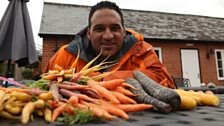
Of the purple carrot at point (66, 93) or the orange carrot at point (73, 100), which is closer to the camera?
the orange carrot at point (73, 100)

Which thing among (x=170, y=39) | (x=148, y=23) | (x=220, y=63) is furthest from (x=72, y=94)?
(x=220, y=63)

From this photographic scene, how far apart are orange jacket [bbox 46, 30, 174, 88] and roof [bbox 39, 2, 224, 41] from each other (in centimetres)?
823

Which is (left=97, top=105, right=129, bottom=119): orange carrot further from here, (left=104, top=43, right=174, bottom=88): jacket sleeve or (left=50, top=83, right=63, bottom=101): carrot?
(left=104, top=43, right=174, bottom=88): jacket sleeve

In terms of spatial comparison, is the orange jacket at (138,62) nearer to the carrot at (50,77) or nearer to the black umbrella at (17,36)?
the carrot at (50,77)

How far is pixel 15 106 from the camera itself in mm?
A: 1088

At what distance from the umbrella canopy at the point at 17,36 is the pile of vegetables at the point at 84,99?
149 inches

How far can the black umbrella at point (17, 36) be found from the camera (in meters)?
5.13

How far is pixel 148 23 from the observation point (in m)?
13.7

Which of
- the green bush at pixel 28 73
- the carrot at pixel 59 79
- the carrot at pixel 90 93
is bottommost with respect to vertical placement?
the carrot at pixel 90 93

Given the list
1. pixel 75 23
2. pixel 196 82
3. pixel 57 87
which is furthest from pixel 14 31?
pixel 196 82

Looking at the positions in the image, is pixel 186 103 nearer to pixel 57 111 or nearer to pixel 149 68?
pixel 149 68

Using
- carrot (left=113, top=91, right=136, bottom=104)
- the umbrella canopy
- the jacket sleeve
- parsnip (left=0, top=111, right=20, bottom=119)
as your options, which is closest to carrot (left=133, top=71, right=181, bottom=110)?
carrot (left=113, top=91, right=136, bottom=104)

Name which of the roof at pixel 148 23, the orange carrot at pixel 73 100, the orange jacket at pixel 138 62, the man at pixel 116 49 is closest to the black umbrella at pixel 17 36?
the orange jacket at pixel 138 62

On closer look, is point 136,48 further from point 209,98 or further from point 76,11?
point 76,11
